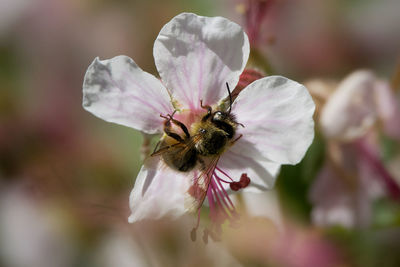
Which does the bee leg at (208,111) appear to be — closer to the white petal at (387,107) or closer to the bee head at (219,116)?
the bee head at (219,116)

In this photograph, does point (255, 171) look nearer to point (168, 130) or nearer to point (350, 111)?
point (168, 130)

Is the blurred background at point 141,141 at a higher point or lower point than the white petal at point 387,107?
lower

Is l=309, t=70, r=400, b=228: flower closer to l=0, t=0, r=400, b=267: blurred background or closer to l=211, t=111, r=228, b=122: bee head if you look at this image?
l=0, t=0, r=400, b=267: blurred background

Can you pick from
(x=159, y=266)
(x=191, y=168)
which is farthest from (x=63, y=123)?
(x=191, y=168)

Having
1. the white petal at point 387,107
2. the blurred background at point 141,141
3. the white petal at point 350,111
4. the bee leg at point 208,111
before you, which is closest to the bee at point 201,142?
the bee leg at point 208,111

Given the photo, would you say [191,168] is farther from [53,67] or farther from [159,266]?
[53,67]

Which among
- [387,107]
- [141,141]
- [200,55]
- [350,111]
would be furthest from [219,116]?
[141,141]
